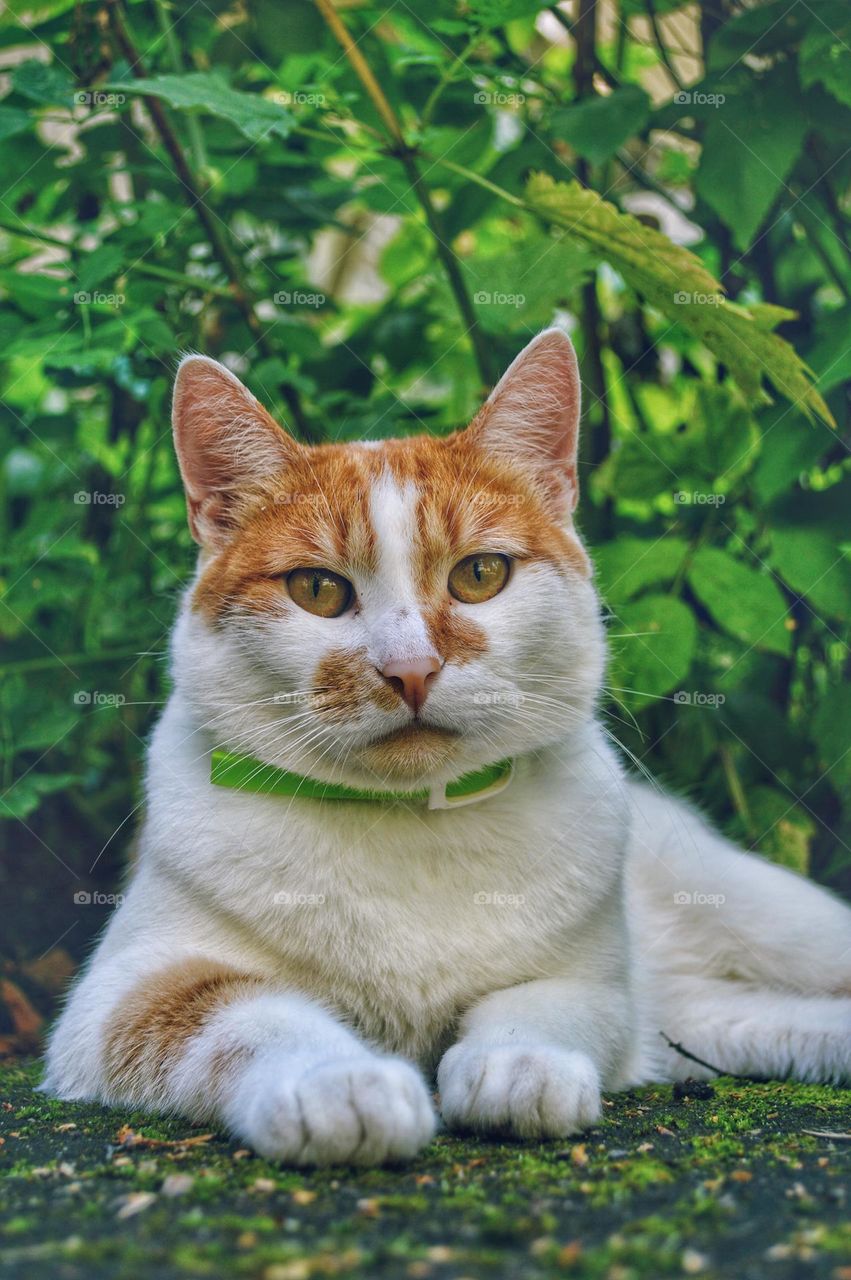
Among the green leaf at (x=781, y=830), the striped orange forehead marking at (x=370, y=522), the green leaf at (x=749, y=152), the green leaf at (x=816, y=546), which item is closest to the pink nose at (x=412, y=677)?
the striped orange forehead marking at (x=370, y=522)

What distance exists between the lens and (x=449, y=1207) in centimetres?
139

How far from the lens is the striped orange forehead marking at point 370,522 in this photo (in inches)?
81.5

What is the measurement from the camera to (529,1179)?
1.52 m

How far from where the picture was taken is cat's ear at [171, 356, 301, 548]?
2232 mm

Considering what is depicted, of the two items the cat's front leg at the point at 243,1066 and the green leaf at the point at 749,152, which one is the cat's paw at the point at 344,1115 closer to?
the cat's front leg at the point at 243,1066

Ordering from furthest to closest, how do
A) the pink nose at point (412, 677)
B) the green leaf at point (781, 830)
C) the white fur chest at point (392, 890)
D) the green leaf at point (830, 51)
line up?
the green leaf at point (781, 830), the green leaf at point (830, 51), the white fur chest at point (392, 890), the pink nose at point (412, 677)

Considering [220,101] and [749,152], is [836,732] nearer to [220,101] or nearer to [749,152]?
[749,152]

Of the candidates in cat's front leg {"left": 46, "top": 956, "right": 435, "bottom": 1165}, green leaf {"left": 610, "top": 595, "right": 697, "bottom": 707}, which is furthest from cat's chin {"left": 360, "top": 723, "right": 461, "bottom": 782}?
green leaf {"left": 610, "top": 595, "right": 697, "bottom": 707}

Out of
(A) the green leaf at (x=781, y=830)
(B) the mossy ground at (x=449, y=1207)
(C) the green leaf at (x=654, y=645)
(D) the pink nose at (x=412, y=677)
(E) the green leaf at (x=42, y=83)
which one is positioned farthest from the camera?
(A) the green leaf at (x=781, y=830)

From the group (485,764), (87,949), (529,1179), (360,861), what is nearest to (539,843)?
(485,764)

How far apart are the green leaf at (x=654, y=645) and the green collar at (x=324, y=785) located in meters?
0.80

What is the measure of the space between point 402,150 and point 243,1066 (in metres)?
2.29

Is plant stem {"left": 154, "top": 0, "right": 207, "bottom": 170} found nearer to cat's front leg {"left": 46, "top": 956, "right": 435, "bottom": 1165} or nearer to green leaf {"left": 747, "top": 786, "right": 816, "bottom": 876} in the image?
cat's front leg {"left": 46, "top": 956, "right": 435, "bottom": 1165}

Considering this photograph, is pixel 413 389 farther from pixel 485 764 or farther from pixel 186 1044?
pixel 186 1044
